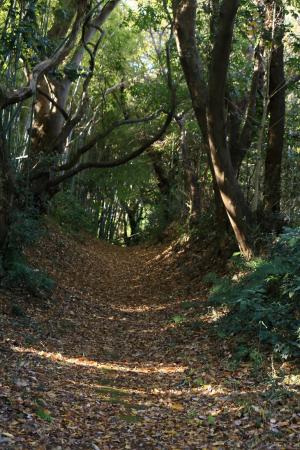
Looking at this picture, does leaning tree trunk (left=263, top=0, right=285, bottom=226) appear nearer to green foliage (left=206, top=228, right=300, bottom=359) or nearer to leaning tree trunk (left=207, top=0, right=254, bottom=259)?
leaning tree trunk (left=207, top=0, right=254, bottom=259)

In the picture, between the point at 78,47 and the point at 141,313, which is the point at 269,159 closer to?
the point at 141,313

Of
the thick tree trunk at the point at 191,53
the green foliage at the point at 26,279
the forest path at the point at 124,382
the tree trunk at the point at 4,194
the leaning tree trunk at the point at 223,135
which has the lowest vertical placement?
the forest path at the point at 124,382

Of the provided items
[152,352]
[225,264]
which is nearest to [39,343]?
[152,352]

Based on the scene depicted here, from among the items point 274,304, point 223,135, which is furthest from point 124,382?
point 223,135

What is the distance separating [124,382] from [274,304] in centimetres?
211

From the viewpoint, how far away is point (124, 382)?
21.4ft

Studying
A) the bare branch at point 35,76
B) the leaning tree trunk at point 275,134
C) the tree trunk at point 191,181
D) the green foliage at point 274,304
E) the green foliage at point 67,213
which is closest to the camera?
the green foliage at point 274,304

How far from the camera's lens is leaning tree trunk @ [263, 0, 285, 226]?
10.9m

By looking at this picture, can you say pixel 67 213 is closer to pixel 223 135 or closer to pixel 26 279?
pixel 26 279

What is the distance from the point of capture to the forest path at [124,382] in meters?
4.61

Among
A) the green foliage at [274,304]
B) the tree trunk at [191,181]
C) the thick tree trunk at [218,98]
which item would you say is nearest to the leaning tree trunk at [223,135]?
the thick tree trunk at [218,98]

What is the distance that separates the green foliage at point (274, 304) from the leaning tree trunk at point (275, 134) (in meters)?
3.01

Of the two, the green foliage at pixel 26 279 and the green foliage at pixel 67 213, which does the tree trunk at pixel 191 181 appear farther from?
the green foliage at pixel 26 279

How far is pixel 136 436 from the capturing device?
477 centimetres
